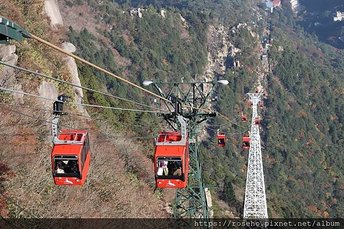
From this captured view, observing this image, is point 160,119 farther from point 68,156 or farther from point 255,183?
point 68,156

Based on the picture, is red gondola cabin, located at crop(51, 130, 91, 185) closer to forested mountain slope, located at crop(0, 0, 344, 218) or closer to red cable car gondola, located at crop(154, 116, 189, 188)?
red cable car gondola, located at crop(154, 116, 189, 188)

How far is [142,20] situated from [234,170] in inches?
2131

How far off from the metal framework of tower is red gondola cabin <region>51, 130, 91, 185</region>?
95.4ft

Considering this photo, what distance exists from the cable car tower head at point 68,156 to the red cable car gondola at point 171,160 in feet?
6.02

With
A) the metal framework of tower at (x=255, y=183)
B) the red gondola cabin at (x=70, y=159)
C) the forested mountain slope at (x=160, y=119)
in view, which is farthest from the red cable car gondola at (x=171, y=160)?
the metal framework of tower at (x=255, y=183)

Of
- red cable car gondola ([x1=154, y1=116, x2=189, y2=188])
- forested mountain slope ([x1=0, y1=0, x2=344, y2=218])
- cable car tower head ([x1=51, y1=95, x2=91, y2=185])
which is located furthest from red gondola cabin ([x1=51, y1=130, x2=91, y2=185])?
forested mountain slope ([x1=0, y1=0, x2=344, y2=218])

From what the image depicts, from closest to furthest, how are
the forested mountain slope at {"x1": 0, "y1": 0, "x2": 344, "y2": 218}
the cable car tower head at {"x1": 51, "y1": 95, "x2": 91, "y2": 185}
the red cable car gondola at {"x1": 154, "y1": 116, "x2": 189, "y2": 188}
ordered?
the cable car tower head at {"x1": 51, "y1": 95, "x2": 91, "y2": 185} < the red cable car gondola at {"x1": 154, "y1": 116, "x2": 189, "y2": 188} < the forested mountain slope at {"x1": 0, "y1": 0, "x2": 344, "y2": 218}

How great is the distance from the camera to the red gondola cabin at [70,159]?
13445 mm

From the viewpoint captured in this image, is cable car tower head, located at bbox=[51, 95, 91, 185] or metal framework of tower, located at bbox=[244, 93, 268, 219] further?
metal framework of tower, located at bbox=[244, 93, 268, 219]

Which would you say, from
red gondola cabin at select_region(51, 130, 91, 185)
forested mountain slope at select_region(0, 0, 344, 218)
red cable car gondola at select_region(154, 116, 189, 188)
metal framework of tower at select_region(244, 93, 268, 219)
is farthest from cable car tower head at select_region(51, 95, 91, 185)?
metal framework of tower at select_region(244, 93, 268, 219)

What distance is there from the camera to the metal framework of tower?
4275 centimetres

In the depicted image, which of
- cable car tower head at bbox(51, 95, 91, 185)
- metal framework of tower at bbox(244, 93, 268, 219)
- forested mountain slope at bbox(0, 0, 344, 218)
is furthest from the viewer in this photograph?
metal framework of tower at bbox(244, 93, 268, 219)

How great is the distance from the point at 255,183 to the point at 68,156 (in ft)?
106

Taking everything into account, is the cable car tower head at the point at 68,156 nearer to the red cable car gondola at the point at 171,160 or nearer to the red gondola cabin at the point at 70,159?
the red gondola cabin at the point at 70,159
